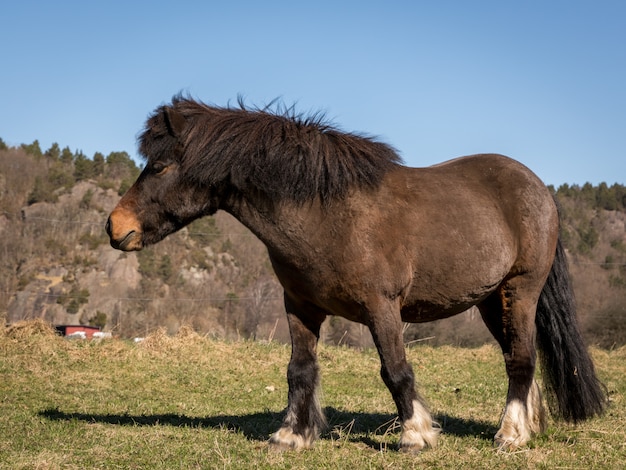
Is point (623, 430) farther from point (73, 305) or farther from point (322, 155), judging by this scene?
point (73, 305)

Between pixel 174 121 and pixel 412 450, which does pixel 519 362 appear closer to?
pixel 412 450

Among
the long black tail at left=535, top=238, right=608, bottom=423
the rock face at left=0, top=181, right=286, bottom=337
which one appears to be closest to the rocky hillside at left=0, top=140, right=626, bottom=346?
the rock face at left=0, top=181, right=286, bottom=337

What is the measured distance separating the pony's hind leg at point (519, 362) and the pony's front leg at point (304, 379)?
5.10 ft

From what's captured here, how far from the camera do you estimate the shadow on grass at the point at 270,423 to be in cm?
580

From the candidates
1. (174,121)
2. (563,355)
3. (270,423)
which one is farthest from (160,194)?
(563,355)

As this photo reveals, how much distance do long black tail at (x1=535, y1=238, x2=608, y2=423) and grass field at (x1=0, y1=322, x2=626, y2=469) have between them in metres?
0.21

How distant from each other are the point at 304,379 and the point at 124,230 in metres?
1.86

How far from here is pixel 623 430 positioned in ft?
19.4

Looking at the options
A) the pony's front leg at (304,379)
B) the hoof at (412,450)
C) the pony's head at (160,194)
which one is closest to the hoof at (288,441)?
the pony's front leg at (304,379)

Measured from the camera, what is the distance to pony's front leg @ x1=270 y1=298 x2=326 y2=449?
5254mm

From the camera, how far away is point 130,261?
3081 inches

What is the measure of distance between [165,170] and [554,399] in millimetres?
4095

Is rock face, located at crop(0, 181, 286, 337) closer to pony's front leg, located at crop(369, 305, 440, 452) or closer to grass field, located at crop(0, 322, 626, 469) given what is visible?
grass field, located at crop(0, 322, 626, 469)

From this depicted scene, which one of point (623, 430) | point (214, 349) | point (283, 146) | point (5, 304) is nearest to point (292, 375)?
point (283, 146)
